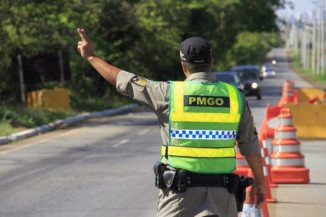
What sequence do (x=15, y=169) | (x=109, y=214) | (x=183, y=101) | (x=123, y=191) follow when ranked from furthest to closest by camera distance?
(x=15, y=169) < (x=123, y=191) < (x=109, y=214) < (x=183, y=101)

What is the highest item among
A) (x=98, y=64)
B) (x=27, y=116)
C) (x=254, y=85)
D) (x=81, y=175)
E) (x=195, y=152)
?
(x=98, y=64)

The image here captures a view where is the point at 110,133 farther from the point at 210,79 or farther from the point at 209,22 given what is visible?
the point at 209,22

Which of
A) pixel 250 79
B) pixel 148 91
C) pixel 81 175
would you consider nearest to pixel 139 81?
pixel 148 91

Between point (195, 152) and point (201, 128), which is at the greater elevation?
point (201, 128)

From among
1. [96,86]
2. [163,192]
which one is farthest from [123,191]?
[96,86]

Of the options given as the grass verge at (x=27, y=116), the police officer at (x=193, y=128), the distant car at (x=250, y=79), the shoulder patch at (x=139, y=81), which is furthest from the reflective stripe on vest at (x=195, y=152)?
the distant car at (x=250, y=79)

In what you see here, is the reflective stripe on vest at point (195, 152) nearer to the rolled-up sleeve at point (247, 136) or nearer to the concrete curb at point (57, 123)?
the rolled-up sleeve at point (247, 136)

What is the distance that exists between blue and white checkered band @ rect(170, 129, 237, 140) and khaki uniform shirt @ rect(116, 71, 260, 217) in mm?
73

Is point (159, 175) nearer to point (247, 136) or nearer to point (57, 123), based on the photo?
point (247, 136)

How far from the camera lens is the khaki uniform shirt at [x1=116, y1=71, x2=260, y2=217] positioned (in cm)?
470

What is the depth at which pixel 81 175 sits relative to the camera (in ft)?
43.9

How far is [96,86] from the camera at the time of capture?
1551 inches

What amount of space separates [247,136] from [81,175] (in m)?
8.67

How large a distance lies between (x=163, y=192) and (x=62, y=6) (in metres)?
23.0
